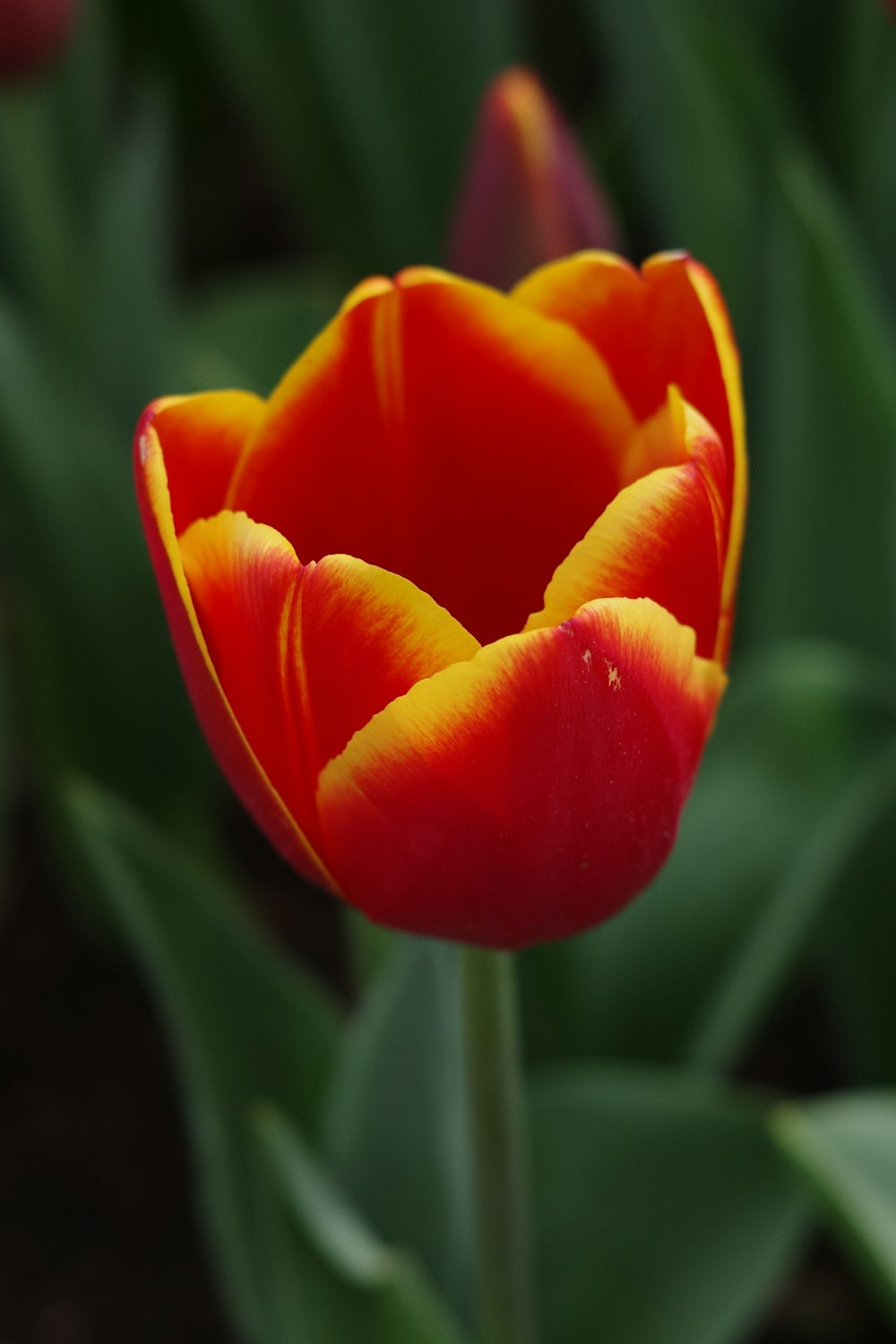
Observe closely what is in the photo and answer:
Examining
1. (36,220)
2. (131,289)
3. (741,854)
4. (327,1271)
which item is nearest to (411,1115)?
(327,1271)

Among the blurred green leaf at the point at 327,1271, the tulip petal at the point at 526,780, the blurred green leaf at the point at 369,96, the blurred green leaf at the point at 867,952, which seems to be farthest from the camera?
the blurred green leaf at the point at 369,96

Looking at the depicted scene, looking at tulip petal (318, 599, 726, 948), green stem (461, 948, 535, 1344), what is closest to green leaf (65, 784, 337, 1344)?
green stem (461, 948, 535, 1344)

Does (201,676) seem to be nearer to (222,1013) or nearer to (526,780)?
(526,780)

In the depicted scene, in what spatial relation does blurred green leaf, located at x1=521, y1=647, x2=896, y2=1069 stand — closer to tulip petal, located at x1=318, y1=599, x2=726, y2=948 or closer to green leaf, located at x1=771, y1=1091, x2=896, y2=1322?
green leaf, located at x1=771, y1=1091, x2=896, y2=1322

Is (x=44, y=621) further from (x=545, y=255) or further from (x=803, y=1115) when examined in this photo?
(x=803, y=1115)

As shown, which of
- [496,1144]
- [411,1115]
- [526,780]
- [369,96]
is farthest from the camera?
[369,96]

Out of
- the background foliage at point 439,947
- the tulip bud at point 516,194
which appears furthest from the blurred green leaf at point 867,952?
the tulip bud at point 516,194

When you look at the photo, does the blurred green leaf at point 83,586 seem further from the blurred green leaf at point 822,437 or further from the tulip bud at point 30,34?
the blurred green leaf at point 822,437
